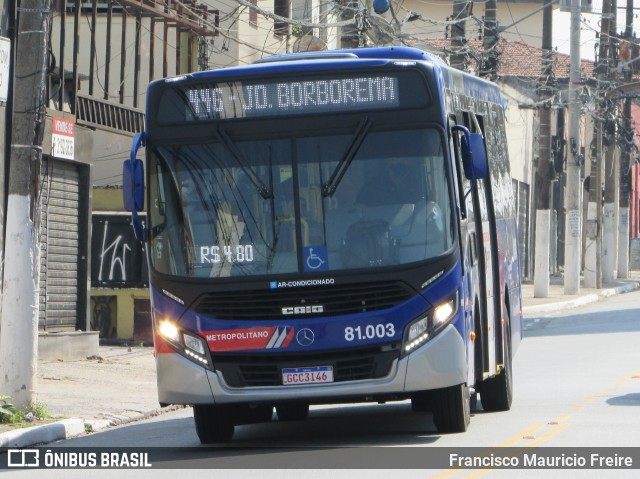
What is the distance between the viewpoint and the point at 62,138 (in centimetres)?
2133

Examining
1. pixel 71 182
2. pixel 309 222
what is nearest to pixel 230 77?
pixel 309 222

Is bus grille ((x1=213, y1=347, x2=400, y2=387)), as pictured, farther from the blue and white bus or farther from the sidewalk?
the sidewalk

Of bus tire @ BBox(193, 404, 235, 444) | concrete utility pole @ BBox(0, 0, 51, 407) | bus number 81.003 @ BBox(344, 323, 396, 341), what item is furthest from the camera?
concrete utility pole @ BBox(0, 0, 51, 407)

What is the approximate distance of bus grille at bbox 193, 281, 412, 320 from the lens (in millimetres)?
11062

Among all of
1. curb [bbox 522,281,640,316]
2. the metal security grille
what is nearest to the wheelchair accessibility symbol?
the metal security grille

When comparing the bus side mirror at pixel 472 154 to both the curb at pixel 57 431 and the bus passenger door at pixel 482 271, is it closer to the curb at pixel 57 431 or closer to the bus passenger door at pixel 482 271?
the bus passenger door at pixel 482 271

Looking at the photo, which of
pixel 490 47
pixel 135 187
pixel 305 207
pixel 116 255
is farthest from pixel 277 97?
pixel 490 47

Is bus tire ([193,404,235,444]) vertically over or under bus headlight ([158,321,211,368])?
under

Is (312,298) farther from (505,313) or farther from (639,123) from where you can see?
(639,123)

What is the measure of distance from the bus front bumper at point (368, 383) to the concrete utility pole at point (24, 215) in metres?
2.90

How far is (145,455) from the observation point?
1141cm

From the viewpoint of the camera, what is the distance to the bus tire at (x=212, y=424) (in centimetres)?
1210

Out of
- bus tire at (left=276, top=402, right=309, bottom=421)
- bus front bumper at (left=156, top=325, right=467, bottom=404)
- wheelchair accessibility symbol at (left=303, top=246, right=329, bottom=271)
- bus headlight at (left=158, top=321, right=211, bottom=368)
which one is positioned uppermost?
wheelchair accessibility symbol at (left=303, top=246, right=329, bottom=271)

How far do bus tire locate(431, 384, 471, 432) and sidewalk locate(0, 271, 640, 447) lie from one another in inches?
150
